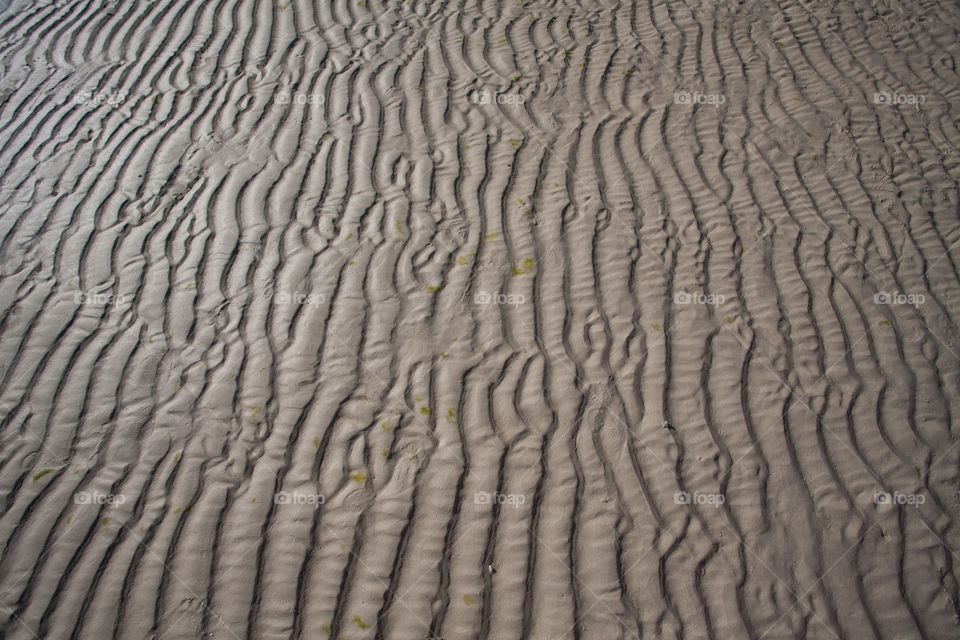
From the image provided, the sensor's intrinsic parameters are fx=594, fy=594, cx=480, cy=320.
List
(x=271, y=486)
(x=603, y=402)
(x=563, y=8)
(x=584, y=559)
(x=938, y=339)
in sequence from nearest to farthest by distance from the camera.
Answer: (x=584, y=559) → (x=271, y=486) → (x=603, y=402) → (x=938, y=339) → (x=563, y=8)

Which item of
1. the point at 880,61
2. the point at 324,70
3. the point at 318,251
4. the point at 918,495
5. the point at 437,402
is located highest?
the point at 324,70

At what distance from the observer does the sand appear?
9.93 feet

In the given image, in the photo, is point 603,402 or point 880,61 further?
point 880,61

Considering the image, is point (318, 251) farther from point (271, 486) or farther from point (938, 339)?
point (938, 339)

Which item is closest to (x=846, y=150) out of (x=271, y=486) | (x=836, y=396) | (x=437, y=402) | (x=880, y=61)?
(x=880, y=61)

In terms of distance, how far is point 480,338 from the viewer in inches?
155

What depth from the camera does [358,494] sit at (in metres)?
3.29

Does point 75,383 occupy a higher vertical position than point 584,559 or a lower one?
higher

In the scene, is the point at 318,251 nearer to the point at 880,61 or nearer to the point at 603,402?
the point at 603,402

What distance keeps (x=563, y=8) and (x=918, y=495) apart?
5939 mm

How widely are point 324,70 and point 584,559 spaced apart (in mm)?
5197

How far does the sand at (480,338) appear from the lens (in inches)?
119

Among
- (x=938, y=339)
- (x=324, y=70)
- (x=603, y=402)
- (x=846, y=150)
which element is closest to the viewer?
(x=603, y=402)

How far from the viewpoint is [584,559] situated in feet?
10.2
